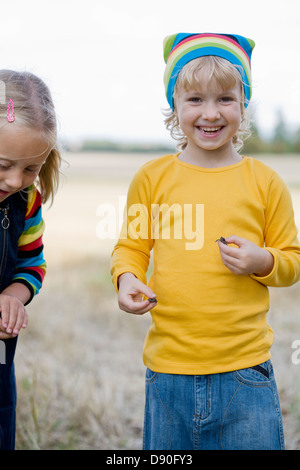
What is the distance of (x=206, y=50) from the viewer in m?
1.67

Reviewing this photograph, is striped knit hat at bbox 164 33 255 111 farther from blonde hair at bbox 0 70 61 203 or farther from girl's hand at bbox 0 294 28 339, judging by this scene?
girl's hand at bbox 0 294 28 339

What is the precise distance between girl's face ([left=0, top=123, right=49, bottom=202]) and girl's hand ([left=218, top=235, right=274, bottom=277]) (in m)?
0.56

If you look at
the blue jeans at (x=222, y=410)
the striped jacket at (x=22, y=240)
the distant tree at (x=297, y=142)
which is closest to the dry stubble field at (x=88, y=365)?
the striped jacket at (x=22, y=240)

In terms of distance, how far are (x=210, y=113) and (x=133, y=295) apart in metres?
0.54

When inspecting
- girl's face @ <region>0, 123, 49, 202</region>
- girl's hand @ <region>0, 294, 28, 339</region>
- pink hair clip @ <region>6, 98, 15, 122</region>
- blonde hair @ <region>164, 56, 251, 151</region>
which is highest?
blonde hair @ <region>164, 56, 251, 151</region>

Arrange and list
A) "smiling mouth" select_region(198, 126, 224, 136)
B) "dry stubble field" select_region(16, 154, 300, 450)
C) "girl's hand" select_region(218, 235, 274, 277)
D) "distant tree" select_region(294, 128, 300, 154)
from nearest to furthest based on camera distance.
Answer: "girl's hand" select_region(218, 235, 274, 277)
"smiling mouth" select_region(198, 126, 224, 136)
"dry stubble field" select_region(16, 154, 300, 450)
"distant tree" select_region(294, 128, 300, 154)

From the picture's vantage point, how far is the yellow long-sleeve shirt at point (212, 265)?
168cm

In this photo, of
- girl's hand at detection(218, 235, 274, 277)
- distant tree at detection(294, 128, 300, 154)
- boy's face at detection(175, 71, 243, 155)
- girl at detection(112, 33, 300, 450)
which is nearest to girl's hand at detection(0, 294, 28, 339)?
girl at detection(112, 33, 300, 450)

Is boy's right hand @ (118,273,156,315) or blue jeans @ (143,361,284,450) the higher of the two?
boy's right hand @ (118,273,156,315)

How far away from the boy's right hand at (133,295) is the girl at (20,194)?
30cm

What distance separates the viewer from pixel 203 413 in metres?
1.68

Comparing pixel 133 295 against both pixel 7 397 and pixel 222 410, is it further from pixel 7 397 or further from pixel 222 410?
pixel 7 397

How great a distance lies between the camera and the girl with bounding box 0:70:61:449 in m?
1.61
